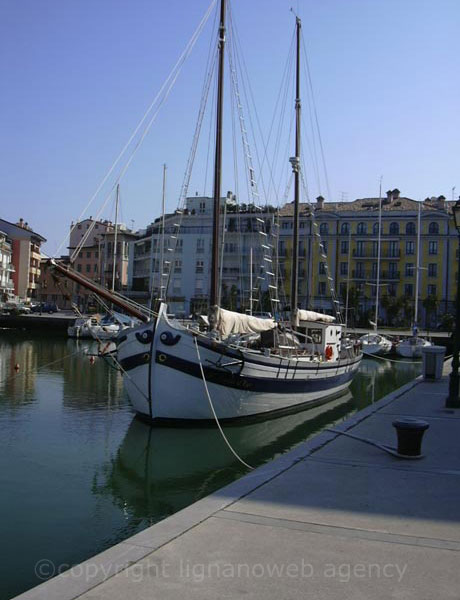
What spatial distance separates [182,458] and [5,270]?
93.2 metres

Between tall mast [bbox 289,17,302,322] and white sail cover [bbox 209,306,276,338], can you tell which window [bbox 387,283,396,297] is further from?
white sail cover [bbox 209,306,276,338]

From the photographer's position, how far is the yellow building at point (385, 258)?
86.5 meters

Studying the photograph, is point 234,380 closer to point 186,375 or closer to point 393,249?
point 186,375

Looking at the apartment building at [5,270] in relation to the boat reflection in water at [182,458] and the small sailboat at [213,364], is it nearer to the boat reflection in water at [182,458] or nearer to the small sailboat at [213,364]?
the small sailboat at [213,364]

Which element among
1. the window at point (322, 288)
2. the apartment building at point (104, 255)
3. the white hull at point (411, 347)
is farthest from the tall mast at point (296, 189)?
the apartment building at point (104, 255)

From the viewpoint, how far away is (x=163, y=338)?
2009cm

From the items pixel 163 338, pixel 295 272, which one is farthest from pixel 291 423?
pixel 295 272

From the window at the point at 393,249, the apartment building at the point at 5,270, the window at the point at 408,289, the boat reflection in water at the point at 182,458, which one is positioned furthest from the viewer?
the apartment building at the point at 5,270

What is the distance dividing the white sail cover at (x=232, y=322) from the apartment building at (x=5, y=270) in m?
80.9

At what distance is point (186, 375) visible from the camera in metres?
20.0

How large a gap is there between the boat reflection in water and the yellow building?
208 feet

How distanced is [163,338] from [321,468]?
10.7 meters

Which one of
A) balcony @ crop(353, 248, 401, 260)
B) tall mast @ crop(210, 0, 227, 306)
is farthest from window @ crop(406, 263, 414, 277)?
tall mast @ crop(210, 0, 227, 306)

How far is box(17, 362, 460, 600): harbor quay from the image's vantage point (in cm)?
556
